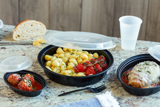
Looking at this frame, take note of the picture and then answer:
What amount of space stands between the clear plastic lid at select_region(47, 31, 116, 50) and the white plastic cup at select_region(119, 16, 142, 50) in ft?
1.13

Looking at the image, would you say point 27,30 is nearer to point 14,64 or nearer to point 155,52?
point 14,64

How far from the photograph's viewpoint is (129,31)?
1.97 meters

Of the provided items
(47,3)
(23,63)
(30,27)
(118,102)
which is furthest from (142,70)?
(47,3)

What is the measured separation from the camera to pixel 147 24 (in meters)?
3.14

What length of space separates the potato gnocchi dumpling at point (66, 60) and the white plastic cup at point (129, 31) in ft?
1.21

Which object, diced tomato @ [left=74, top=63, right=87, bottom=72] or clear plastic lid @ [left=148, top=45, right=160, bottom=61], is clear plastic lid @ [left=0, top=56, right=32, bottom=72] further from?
clear plastic lid @ [left=148, top=45, right=160, bottom=61]

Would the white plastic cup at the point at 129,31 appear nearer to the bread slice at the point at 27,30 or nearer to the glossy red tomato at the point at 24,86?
the bread slice at the point at 27,30

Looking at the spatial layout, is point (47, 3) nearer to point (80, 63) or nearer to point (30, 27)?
point (30, 27)

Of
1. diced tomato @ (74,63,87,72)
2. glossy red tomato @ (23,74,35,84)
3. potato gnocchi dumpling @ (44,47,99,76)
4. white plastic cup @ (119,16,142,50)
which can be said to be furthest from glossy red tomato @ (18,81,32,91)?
white plastic cup @ (119,16,142,50)

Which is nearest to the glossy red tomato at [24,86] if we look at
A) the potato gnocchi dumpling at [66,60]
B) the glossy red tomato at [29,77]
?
the glossy red tomato at [29,77]

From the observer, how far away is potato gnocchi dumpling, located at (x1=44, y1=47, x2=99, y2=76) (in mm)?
1567

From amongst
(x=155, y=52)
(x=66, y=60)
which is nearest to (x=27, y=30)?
(x=66, y=60)

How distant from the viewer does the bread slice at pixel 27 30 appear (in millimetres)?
2137

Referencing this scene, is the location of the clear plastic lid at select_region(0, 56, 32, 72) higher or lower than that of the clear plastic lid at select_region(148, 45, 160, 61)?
lower
